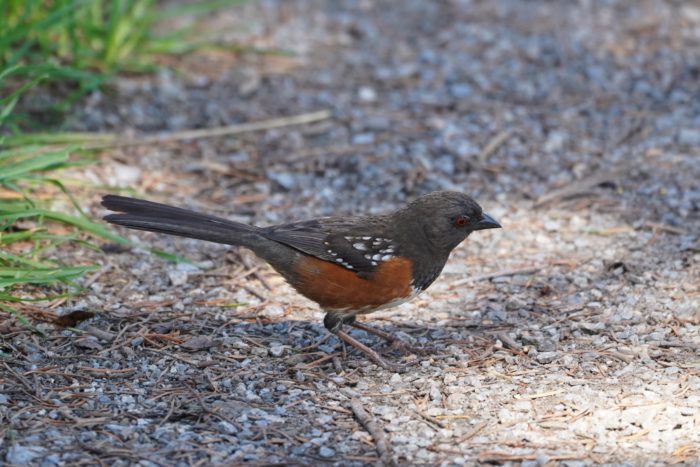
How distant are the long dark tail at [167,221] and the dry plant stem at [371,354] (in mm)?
625

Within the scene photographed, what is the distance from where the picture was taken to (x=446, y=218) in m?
4.19

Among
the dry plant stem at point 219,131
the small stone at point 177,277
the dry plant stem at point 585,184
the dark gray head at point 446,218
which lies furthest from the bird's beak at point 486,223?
the dry plant stem at point 219,131

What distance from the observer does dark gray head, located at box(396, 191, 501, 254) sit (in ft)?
13.7

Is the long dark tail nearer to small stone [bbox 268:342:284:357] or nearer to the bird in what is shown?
the bird

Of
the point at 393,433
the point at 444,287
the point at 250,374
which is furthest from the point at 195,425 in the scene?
the point at 444,287

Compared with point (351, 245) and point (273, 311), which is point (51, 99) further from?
point (351, 245)

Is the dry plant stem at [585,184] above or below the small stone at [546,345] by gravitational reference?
above

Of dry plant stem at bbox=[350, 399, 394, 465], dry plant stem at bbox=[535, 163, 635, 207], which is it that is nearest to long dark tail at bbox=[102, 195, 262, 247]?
dry plant stem at bbox=[350, 399, 394, 465]

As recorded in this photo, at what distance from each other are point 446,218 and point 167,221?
1.26 meters

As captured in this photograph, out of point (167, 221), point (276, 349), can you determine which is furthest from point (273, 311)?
point (167, 221)

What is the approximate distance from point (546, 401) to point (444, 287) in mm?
1251

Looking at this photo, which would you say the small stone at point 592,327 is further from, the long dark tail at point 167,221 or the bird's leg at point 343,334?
the long dark tail at point 167,221

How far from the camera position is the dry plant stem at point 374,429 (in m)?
3.18

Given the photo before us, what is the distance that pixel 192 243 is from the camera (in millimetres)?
5055
